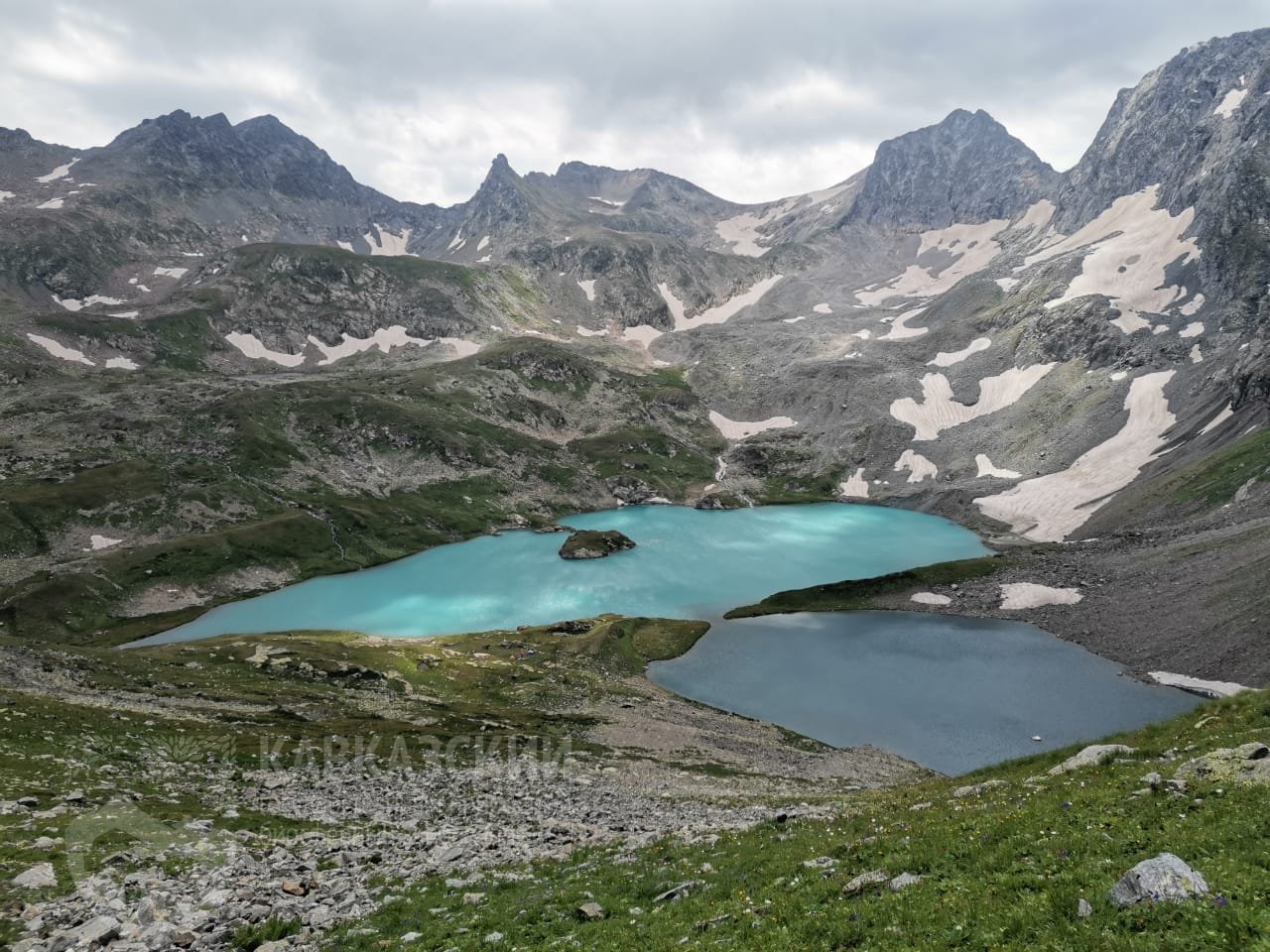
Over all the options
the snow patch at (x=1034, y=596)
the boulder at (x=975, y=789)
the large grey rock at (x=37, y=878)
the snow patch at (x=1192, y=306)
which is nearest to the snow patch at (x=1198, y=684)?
the snow patch at (x=1034, y=596)

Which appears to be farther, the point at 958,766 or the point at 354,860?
the point at 958,766

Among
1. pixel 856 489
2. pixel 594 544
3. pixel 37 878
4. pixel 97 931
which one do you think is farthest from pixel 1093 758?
pixel 856 489

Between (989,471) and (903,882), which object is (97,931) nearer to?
(903,882)

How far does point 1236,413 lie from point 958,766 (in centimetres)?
13206

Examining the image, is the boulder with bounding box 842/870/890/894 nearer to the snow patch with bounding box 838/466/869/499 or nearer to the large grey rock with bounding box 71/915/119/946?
the large grey rock with bounding box 71/915/119/946

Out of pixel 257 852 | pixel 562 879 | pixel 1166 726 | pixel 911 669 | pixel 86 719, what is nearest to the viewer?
pixel 562 879

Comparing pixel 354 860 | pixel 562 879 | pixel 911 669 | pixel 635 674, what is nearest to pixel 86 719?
Answer: pixel 354 860

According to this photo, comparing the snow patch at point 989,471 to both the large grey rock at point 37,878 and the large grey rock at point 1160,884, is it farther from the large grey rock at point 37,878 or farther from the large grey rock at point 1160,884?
the large grey rock at point 37,878

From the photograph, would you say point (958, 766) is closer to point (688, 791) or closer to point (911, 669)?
point (911, 669)

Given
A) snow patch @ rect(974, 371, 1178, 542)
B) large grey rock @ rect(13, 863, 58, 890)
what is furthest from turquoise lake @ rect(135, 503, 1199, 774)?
large grey rock @ rect(13, 863, 58, 890)

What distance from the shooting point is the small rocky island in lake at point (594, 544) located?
462ft

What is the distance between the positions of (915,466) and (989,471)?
20.9m

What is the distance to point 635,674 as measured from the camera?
80.1 m

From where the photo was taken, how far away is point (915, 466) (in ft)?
634
